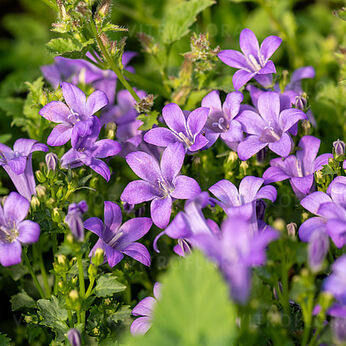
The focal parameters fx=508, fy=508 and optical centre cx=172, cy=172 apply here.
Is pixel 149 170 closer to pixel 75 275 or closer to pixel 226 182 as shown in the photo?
pixel 226 182

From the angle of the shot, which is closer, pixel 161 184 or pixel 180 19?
pixel 161 184

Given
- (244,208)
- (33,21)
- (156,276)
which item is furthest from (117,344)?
(33,21)

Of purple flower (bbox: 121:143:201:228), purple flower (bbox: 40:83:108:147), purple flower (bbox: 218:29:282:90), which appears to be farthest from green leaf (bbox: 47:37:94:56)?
purple flower (bbox: 218:29:282:90)

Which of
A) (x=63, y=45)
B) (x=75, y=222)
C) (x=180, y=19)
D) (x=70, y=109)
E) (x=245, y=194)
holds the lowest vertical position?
(x=245, y=194)

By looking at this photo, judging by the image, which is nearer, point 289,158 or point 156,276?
point 289,158

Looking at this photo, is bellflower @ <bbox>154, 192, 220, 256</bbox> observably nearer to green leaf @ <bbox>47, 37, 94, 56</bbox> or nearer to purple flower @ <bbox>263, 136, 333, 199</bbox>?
purple flower @ <bbox>263, 136, 333, 199</bbox>

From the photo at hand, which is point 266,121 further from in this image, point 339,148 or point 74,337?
point 74,337

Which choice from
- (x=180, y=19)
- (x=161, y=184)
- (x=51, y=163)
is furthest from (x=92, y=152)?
(x=180, y=19)
